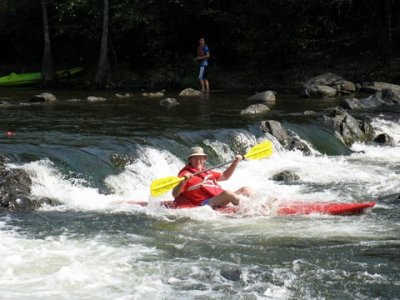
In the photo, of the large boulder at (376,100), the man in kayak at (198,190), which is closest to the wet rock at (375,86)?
the large boulder at (376,100)

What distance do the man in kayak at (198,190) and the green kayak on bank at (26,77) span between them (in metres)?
18.5

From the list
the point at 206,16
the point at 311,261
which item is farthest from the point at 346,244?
the point at 206,16

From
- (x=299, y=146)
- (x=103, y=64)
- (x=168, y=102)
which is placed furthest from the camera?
A: (x=103, y=64)

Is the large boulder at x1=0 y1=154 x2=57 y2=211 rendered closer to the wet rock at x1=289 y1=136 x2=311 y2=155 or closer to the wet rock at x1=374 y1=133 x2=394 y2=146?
the wet rock at x1=289 y1=136 x2=311 y2=155

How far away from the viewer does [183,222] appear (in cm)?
829

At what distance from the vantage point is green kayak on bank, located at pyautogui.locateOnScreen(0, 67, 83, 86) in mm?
25828

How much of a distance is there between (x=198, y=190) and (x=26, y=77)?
62.7 feet

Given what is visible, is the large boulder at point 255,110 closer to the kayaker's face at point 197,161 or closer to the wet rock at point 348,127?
the wet rock at point 348,127

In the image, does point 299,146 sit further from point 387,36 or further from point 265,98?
point 387,36

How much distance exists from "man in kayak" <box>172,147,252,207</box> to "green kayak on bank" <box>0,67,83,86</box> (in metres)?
18.5

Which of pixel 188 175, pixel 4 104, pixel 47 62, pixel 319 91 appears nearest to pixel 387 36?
pixel 319 91

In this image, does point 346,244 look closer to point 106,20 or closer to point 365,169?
point 365,169

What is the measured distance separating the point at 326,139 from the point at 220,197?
622cm

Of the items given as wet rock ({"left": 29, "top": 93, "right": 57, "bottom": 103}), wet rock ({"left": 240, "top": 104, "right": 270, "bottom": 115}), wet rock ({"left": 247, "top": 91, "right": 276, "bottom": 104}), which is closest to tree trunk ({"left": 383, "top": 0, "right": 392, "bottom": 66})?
wet rock ({"left": 247, "top": 91, "right": 276, "bottom": 104})
